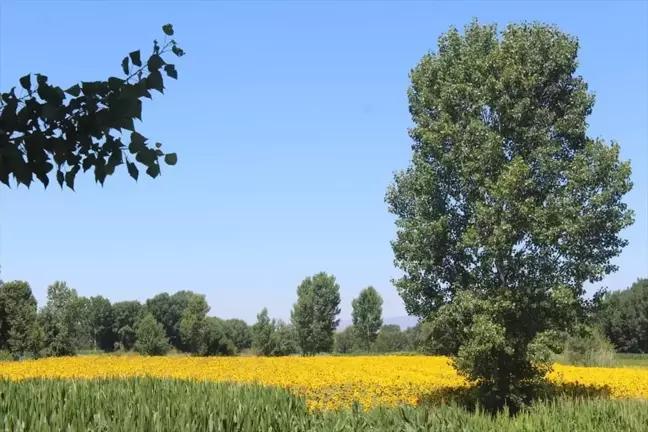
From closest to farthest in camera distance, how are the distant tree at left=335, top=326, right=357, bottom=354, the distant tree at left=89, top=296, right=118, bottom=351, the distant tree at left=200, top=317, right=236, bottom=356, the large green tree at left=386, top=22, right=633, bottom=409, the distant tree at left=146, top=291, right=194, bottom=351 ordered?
the large green tree at left=386, top=22, right=633, bottom=409, the distant tree at left=200, top=317, right=236, bottom=356, the distant tree at left=335, top=326, right=357, bottom=354, the distant tree at left=89, top=296, right=118, bottom=351, the distant tree at left=146, top=291, right=194, bottom=351

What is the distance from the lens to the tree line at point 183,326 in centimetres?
4019

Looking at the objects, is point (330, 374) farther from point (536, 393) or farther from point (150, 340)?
point (150, 340)

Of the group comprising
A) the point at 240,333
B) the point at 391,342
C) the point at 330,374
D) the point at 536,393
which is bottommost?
the point at 536,393

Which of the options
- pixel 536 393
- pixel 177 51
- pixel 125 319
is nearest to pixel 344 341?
pixel 125 319

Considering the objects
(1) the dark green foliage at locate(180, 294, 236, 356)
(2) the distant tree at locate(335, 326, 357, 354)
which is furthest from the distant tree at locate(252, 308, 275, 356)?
(2) the distant tree at locate(335, 326, 357, 354)

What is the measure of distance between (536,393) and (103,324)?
282 feet

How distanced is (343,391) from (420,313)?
11.0 feet

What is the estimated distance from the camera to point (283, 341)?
49.5 meters

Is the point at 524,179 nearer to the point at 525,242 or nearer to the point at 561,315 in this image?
the point at 525,242

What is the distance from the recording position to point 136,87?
142 inches

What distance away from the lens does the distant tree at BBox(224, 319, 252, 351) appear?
8565 cm

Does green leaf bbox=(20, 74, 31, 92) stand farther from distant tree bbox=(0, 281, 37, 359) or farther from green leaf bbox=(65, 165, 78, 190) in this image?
Answer: distant tree bbox=(0, 281, 37, 359)

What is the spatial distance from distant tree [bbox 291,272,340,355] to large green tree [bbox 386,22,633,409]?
1492 inches

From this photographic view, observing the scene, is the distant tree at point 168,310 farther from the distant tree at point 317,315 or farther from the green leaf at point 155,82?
the green leaf at point 155,82
